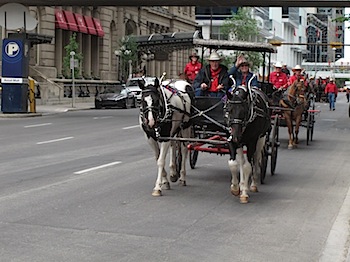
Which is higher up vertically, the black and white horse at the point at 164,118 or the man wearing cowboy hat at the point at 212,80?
the man wearing cowboy hat at the point at 212,80

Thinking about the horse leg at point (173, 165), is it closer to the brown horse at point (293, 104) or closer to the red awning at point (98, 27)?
the brown horse at point (293, 104)

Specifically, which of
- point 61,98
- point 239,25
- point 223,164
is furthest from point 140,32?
point 223,164

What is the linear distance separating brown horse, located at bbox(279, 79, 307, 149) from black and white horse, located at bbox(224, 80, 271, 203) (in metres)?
7.39

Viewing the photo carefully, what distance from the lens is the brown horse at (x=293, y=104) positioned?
758 inches

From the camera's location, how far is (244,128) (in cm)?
1087

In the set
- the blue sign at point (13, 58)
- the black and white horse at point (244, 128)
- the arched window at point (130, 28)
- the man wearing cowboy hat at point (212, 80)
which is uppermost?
the arched window at point (130, 28)

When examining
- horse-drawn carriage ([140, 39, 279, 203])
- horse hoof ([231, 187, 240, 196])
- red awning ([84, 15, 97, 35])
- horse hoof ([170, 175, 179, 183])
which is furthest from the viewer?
red awning ([84, 15, 97, 35])

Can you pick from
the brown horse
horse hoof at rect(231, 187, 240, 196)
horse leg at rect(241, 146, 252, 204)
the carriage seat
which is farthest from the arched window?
horse leg at rect(241, 146, 252, 204)

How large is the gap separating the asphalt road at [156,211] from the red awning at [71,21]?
1529 inches

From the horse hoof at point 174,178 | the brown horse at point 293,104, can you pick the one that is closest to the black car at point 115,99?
the brown horse at point 293,104

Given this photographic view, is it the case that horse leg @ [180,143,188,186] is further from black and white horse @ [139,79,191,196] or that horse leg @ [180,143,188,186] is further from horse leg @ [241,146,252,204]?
horse leg @ [241,146,252,204]

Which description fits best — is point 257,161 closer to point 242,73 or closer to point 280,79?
point 242,73

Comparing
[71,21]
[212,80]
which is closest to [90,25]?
A: [71,21]

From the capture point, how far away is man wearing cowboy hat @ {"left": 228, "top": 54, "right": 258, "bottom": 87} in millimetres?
12602
